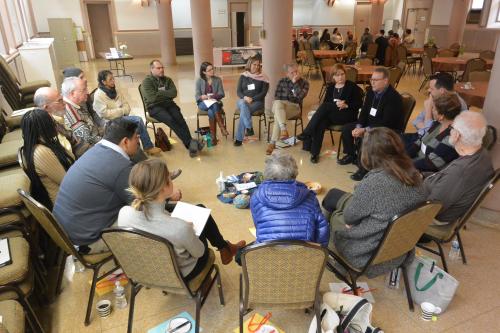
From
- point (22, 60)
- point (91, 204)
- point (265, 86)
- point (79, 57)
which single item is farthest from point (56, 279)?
point (79, 57)

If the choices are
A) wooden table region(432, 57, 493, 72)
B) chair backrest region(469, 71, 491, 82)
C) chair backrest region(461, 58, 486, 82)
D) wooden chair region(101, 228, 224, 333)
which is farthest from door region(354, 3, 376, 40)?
wooden chair region(101, 228, 224, 333)

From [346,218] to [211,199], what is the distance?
6.22 ft

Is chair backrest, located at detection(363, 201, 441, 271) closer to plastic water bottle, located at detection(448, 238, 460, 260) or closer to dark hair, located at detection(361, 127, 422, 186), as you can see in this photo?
dark hair, located at detection(361, 127, 422, 186)

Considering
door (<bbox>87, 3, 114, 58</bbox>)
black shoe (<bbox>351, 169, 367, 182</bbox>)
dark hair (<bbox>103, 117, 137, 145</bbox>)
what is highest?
door (<bbox>87, 3, 114, 58</bbox>)

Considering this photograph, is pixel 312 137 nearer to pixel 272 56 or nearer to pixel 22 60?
pixel 272 56

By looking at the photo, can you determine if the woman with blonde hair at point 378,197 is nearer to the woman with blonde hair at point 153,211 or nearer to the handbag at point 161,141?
the woman with blonde hair at point 153,211

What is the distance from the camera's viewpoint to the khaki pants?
512 centimetres

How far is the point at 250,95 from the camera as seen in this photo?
5352 millimetres

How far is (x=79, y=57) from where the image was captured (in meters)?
15.0

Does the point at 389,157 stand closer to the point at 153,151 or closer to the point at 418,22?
the point at 153,151

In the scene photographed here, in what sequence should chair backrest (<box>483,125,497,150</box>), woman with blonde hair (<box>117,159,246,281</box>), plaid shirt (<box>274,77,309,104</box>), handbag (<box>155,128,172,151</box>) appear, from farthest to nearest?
1. plaid shirt (<box>274,77,309,104</box>)
2. handbag (<box>155,128,172,151</box>)
3. chair backrest (<box>483,125,497,150</box>)
4. woman with blonde hair (<box>117,159,246,281</box>)

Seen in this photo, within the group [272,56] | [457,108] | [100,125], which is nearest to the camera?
[457,108]

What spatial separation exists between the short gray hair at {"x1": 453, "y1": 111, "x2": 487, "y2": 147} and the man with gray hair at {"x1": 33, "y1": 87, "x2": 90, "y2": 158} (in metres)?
3.25

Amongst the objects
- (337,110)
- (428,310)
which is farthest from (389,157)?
(337,110)
